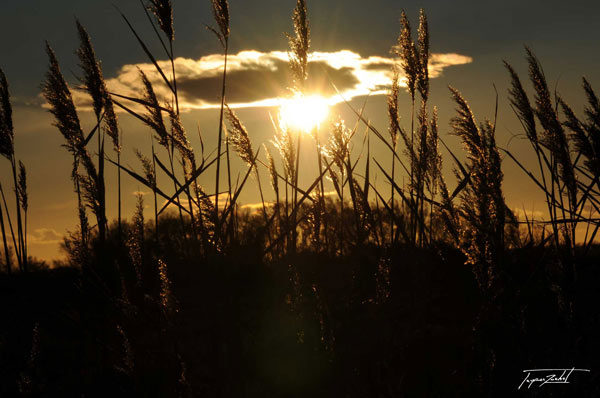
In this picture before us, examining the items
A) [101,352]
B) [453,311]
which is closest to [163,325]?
[101,352]

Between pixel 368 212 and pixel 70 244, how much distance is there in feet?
6.34

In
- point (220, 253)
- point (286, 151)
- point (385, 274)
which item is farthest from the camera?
point (286, 151)

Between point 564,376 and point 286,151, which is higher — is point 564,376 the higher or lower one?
the lower one

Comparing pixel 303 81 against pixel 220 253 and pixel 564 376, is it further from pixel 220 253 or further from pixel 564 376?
pixel 564 376

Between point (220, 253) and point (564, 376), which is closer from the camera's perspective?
point (564, 376)

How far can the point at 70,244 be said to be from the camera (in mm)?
3404
